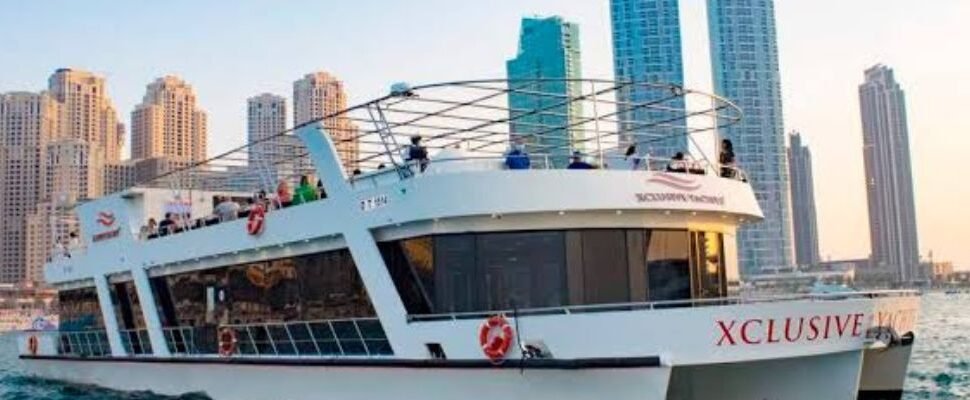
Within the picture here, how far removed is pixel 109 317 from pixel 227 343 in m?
4.64

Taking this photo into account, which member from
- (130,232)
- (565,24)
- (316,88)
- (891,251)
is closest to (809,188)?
(891,251)

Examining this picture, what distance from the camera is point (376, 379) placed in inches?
464

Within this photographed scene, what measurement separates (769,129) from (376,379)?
109 metres

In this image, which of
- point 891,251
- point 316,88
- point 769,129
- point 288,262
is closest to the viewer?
point 288,262

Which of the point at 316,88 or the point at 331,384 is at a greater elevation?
the point at 316,88

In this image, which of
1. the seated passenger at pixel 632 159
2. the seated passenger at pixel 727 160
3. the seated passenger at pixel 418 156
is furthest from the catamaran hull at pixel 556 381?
the seated passenger at pixel 727 160

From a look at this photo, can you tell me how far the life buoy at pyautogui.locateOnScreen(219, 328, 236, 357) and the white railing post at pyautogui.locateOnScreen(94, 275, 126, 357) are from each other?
12.9 ft

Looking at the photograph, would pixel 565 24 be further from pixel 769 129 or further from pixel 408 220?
pixel 408 220

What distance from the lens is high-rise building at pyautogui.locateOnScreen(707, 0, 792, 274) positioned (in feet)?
310

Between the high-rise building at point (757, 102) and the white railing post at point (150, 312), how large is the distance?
69659 millimetres

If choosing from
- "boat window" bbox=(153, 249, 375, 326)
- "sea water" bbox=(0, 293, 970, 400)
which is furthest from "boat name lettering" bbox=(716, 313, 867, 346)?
"sea water" bbox=(0, 293, 970, 400)

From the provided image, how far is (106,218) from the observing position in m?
18.8

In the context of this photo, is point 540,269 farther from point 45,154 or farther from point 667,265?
point 45,154

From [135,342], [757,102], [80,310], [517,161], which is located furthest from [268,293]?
[757,102]
